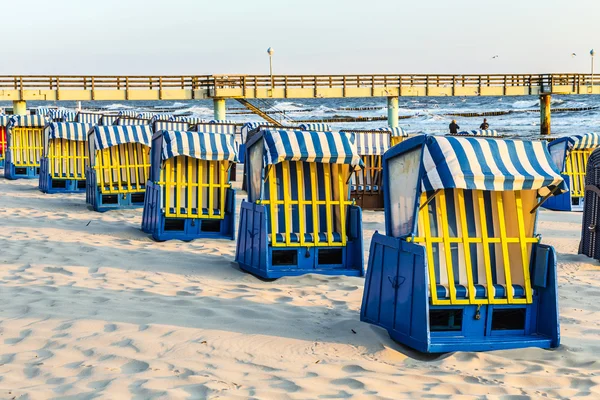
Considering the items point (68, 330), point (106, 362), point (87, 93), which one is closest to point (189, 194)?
point (68, 330)

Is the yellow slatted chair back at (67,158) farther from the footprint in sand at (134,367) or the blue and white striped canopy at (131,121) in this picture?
the footprint in sand at (134,367)

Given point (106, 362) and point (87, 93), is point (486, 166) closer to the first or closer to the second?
point (106, 362)

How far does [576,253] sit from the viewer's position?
10.8 metres

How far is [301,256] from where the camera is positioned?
8.66 m

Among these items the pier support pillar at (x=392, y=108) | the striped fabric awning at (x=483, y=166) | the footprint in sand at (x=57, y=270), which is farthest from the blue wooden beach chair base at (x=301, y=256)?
the pier support pillar at (x=392, y=108)

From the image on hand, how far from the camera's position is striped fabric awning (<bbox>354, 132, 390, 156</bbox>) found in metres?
14.9

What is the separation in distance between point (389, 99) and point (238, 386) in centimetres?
3690

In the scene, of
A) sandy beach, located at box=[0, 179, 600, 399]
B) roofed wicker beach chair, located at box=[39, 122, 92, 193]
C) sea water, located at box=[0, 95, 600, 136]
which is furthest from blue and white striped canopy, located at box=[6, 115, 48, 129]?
sea water, located at box=[0, 95, 600, 136]

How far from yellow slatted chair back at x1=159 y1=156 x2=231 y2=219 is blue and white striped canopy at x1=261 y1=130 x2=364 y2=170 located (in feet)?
8.88

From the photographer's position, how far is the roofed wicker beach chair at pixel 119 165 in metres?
13.8

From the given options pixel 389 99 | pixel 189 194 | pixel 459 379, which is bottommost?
pixel 459 379

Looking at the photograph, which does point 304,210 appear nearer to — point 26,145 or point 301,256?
point 301,256

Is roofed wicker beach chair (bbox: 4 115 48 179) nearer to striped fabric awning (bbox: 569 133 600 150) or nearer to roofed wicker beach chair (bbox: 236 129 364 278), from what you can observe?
striped fabric awning (bbox: 569 133 600 150)

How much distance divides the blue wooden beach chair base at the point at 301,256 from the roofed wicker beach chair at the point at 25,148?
13.5 meters
